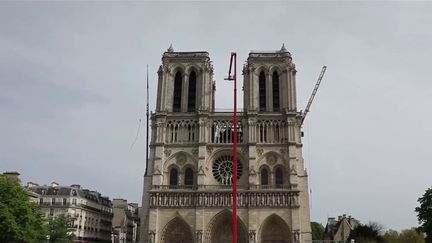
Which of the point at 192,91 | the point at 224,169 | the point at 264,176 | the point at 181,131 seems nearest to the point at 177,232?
the point at 224,169

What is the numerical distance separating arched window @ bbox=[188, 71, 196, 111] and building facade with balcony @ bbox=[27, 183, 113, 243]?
17.7 meters

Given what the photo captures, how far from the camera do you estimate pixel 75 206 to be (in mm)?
58031

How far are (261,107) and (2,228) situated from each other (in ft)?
102

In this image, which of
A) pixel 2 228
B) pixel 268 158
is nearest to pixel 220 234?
pixel 268 158

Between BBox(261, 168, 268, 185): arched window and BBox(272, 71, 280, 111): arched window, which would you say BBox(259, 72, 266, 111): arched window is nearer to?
BBox(272, 71, 280, 111): arched window

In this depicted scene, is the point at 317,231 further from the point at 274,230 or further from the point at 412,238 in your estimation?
the point at 274,230

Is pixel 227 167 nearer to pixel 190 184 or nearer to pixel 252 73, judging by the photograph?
pixel 190 184

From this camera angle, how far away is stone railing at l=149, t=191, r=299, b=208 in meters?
50.2

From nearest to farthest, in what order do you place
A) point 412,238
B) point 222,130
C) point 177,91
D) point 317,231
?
point 412,238, point 222,130, point 177,91, point 317,231

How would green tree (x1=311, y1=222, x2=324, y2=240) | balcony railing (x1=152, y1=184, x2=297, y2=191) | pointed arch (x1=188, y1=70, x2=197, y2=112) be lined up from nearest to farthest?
balcony railing (x1=152, y1=184, x2=297, y2=191)
pointed arch (x1=188, y1=70, x2=197, y2=112)
green tree (x1=311, y1=222, x2=324, y2=240)

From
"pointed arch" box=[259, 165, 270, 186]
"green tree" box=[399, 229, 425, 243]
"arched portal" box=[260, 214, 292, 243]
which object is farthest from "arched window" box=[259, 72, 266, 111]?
"green tree" box=[399, 229, 425, 243]

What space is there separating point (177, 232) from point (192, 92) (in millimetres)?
16409

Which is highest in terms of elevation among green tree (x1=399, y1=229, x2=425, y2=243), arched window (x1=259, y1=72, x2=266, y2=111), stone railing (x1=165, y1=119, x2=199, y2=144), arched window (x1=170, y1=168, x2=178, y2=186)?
arched window (x1=259, y1=72, x2=266, y2=111)

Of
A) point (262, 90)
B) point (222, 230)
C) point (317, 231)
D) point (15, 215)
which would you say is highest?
point (262, 90)
